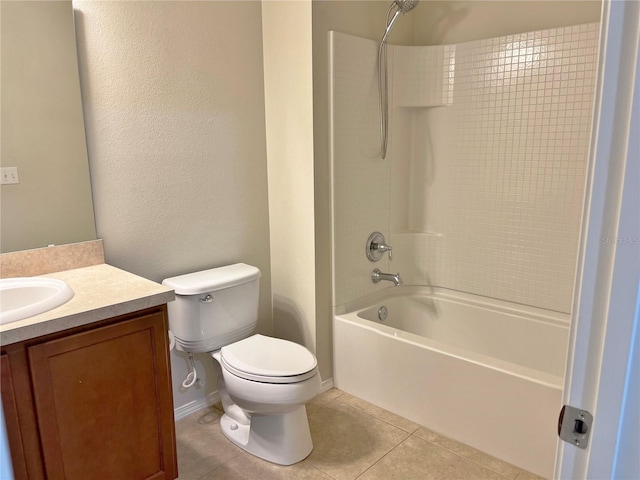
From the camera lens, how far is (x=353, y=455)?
7.10ft

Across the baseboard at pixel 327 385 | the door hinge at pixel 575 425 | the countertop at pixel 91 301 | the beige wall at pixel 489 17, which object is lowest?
the baseboard at pixel 327 385

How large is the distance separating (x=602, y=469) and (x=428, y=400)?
1739 millimetres

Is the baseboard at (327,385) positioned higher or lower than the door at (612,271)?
lower

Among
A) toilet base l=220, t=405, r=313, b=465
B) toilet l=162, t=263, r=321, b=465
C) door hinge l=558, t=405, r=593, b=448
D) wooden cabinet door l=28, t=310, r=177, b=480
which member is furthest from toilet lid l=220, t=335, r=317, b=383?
door hinge l=558, t=405, r=593, b=448

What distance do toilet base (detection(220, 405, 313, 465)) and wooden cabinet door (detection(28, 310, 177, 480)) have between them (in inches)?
17.1

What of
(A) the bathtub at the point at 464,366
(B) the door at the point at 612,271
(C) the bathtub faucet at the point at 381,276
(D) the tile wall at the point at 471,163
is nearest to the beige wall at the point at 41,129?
(D) the tile wall at the point at 471,163

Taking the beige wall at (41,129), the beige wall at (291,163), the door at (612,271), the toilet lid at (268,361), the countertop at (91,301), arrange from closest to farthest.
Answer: the door at (612,271) → the countertop at (91,301) → the beige wall at (41,129) → the toilet lid at (268,361) → the beige wall at (291,163)

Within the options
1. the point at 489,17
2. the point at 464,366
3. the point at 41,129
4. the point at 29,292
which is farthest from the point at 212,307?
the point at 489,17

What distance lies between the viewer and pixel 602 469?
643 mm

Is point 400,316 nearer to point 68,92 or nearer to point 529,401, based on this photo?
point 529,401

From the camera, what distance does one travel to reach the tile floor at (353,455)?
204cm

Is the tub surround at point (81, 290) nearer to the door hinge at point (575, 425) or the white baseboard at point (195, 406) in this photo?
the white baseboard at point (195, 406)

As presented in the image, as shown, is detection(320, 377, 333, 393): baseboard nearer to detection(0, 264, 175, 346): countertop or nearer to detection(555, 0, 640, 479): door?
detection(0, 264, 175, 346): countertop

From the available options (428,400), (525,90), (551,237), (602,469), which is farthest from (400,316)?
(602,469)
